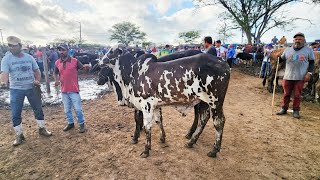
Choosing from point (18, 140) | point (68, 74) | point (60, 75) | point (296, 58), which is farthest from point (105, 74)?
point (296, 58)

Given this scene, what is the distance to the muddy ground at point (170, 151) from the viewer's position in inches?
154

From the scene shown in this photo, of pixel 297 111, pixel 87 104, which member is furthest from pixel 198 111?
pixel 87 104

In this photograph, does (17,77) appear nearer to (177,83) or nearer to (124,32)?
(177,83)

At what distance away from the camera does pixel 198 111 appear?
5078 mm

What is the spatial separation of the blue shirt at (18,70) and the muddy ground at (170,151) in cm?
133

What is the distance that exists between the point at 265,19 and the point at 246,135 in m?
22.9

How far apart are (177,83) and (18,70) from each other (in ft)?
11.6

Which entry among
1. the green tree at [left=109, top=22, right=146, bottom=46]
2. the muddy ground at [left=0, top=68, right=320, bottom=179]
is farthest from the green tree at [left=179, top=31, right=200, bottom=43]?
the muddy ground at [left=0, top=68, right=320, bottom=179]

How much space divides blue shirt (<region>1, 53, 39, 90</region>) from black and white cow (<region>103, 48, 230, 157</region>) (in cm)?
189

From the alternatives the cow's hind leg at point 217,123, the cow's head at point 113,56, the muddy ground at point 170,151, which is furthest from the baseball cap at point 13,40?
the cow's hind leg at point 217,123

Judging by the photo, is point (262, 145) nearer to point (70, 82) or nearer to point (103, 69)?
point (103, 69)

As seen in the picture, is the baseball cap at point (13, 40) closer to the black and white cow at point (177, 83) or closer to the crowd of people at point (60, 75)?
the crowd of people at point (60, 75)

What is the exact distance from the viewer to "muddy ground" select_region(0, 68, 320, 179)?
3910 millimetres

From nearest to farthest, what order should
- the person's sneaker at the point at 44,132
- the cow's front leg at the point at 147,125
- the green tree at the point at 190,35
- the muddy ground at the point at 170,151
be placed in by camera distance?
the muddy ground at the point at 170,151, the cow's front leg at the point at 147,125, the person's sneaker at the point at 44,132, the green tree at the point at 190,35
